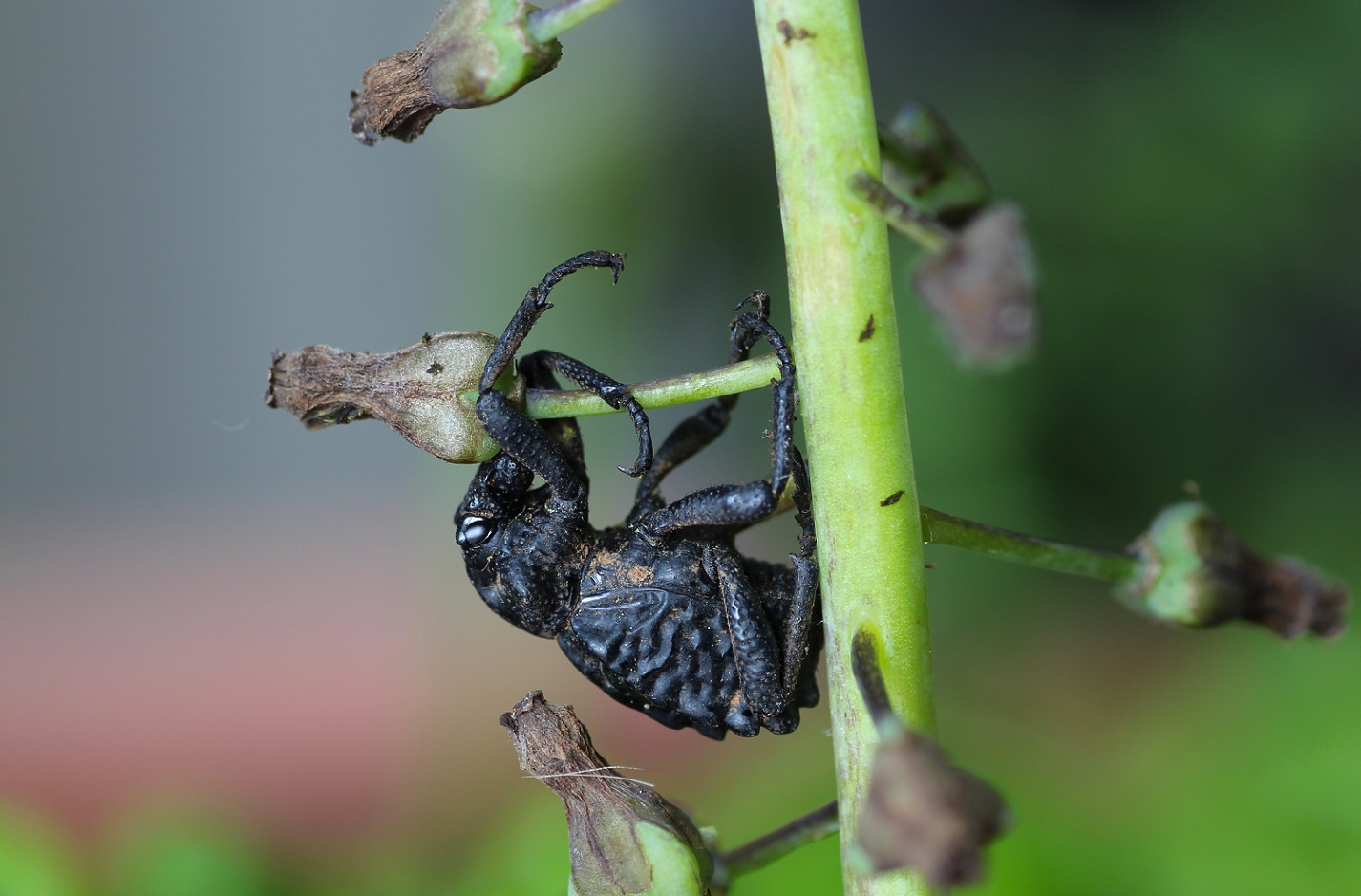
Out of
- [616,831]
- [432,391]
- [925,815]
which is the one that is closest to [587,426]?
[432,391]

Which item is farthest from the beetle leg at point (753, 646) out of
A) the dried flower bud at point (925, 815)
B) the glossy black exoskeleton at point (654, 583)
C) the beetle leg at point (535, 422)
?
the dried flower bud at point (925, 815)

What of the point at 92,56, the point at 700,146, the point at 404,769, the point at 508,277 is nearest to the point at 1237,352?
the point at 700,146

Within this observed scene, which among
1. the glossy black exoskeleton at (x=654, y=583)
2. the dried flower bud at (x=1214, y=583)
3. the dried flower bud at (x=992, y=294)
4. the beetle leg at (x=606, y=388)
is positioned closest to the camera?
the dried flower bud at (x=992, y=294)

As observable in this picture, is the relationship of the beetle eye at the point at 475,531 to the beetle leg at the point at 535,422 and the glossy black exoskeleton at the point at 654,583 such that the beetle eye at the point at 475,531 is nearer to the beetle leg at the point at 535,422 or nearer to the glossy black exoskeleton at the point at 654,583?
the glossy black exoskeleton at the point at 654,583

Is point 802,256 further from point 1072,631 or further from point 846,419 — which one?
point 1072,631

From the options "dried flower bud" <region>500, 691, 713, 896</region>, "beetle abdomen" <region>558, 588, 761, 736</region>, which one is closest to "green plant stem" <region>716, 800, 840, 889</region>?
"dried flower bud" <region>500, 691, 713, 896</region>
